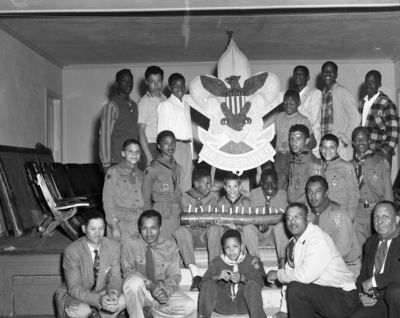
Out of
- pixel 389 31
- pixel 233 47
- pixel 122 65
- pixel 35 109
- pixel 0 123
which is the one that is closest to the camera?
pixel 233 47

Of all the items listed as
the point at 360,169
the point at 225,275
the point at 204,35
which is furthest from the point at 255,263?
the point at 204,35

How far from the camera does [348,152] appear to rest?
20.6 ft

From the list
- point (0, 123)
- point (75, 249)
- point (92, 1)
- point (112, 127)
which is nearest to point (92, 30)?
point (0, 123)

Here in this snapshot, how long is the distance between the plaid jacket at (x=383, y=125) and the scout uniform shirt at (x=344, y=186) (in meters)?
1.18

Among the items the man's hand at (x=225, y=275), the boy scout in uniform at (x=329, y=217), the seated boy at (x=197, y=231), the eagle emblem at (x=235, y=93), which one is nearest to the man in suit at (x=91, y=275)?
the seated boy at (x=197, y=231)

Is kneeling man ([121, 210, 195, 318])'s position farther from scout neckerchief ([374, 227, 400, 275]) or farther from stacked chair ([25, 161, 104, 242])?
scout neckerchief ([374, 227, 400, 275])

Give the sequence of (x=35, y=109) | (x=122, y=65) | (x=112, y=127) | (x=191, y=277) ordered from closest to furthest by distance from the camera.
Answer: (x=191, y=277)
(x=112, y=127)
(x=35, y=109)
(x=122, y=65)

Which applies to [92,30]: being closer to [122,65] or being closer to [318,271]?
[122,65]

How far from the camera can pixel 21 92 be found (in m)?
9.00

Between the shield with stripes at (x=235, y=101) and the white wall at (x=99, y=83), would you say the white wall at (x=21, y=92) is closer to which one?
the white wall at (x=99, y=83)

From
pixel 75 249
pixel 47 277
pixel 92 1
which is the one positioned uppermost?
pixel 92 1

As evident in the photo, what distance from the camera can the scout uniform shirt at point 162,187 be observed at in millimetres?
4977

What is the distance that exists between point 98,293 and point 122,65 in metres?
7.83

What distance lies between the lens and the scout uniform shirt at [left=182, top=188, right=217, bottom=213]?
5160mm
